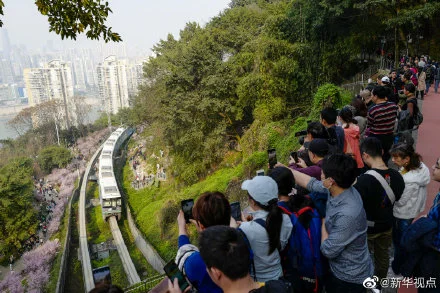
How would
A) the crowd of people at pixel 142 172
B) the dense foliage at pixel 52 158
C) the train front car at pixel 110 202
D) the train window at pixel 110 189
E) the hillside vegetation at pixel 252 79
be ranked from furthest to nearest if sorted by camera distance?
the dense foliage at pixel 52 158 → the crowd of people at pixel 142 172 → the train window at pixel 110 189 → the train front car at pixel 110 202 → the hillside vegetation at pixel 252 79

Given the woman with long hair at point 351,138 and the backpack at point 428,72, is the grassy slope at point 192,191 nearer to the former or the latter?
the backpack at point 428,72

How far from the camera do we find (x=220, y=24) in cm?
1767

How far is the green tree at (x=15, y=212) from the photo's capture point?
17.2 meters

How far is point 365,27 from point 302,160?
1374 cm

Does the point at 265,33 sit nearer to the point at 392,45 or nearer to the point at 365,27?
the point at 365,27

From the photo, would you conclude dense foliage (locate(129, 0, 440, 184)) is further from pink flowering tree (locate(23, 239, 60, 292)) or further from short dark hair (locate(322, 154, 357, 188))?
short dark hair (locate(322, 154, 357, 188))

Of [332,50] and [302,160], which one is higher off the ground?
[332,50]

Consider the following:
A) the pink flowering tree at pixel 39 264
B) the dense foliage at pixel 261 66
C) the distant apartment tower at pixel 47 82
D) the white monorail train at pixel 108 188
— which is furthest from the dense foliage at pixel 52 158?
the distant apartment tower at pixel 47 82

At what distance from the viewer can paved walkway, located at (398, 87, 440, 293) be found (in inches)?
188

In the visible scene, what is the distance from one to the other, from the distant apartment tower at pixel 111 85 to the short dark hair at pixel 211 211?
56836 millimetres

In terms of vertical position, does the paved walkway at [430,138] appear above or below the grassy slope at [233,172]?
above

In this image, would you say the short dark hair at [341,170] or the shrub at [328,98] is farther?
the shrub at [328,98]

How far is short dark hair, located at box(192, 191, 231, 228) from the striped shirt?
2814mm

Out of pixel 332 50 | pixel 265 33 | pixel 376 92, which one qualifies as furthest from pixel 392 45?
pixel 376 92
